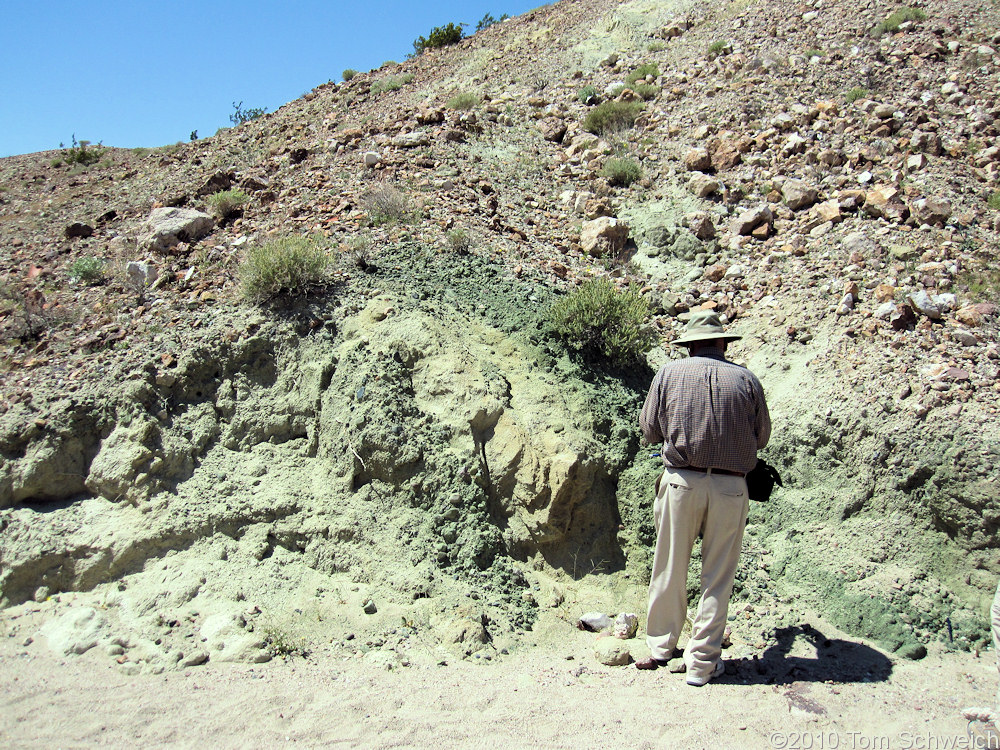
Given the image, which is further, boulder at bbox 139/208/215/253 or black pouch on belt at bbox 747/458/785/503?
boulder at bbox 139/208/215/253

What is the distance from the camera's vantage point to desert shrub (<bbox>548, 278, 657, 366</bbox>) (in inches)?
225

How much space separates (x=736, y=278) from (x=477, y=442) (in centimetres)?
333

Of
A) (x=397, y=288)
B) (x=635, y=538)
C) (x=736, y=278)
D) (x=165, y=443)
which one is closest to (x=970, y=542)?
(x=635, y=538)

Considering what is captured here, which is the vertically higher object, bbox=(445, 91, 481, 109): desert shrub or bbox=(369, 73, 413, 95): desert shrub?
bbox=(369, 73, 413, 95): desert shrub

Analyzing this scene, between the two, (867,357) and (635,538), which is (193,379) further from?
(867,357)

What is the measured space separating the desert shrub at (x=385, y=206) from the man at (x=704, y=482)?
4.10 meters

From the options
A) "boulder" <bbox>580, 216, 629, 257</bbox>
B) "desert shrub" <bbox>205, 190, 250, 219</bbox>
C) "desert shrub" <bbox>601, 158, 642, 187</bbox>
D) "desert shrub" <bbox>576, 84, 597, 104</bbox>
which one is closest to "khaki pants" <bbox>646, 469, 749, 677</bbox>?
"boulder" <bbox>580, 216, 629, 257</bbox>

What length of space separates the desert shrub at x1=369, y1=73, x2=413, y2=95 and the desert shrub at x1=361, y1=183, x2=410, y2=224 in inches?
271

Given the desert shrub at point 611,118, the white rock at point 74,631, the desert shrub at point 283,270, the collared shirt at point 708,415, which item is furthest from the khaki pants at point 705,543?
the desert shrub at point 611,118

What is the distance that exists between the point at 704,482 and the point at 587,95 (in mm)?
8564

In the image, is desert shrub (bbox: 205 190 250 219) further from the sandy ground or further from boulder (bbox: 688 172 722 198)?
boulder (bbox: 688 172 722 198)

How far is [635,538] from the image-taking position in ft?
16.1

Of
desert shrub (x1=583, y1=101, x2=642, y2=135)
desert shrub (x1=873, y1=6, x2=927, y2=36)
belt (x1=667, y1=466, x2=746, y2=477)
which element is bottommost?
belt (x1=667, y1=466, x2=746, y2=477)

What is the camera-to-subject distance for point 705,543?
379 cm
